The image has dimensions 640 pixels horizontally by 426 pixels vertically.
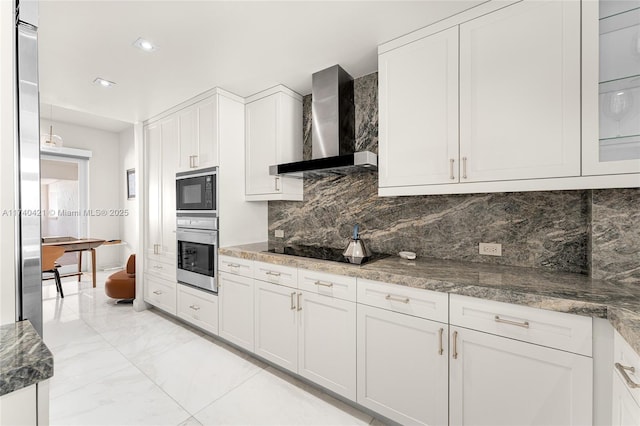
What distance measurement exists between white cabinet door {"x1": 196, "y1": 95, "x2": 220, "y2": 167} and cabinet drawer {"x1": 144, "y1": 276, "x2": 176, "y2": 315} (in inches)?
56.0

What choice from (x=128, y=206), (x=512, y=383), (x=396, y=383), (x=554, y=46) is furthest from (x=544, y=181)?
(x=128, y=206)

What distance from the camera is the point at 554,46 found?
1.41m

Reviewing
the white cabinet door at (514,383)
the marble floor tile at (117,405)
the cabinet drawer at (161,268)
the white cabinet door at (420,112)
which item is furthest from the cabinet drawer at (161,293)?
the white cabinet door at (514,383)

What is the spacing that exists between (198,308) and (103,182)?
4.31 m

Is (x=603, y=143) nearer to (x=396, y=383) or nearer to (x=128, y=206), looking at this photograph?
(x=396, y=383)

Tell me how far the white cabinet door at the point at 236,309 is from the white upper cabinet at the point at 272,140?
81cm

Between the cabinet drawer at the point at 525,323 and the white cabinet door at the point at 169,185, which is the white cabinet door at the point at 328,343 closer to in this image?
the cabinet drawer at the point at 525,323

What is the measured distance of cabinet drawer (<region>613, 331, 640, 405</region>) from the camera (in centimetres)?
92

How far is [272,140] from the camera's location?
2.67 m

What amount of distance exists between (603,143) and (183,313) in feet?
11.5

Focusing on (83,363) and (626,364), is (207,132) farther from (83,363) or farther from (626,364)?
(626,364)

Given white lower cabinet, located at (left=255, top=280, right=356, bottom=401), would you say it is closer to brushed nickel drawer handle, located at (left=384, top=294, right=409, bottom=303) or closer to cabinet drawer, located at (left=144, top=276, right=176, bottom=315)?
brushed nickel drawer handle, located at (left=384, top=294, right=409, bottom=303)

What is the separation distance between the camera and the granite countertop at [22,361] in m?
0.55

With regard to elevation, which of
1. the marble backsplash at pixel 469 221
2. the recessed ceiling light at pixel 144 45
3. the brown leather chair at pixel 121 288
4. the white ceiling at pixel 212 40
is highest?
the white ceiling at pixel 212 40
